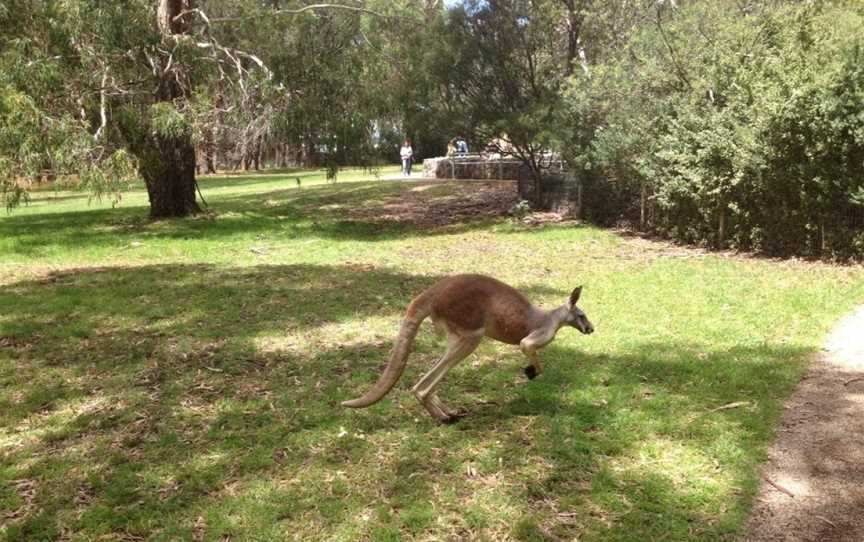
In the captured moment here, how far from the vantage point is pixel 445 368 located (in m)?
4.90

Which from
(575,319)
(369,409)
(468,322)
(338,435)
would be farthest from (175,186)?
(575,319)

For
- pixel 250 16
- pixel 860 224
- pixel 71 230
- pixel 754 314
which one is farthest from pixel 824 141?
pixel 71 230

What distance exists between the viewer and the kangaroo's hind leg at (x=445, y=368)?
4.84 meters

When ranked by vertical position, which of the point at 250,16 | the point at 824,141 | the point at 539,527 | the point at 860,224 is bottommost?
the point at 539,527

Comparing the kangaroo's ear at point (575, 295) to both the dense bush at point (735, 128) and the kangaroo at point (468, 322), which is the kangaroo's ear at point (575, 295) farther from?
the dense bush at point (735, 128)

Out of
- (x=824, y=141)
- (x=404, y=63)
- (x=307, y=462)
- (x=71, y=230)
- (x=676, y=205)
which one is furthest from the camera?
(x=404, y=63)

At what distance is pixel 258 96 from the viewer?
566 inches

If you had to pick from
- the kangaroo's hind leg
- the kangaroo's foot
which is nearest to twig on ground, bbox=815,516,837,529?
the kangaroo's hind leg

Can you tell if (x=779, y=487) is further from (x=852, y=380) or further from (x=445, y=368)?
(x=852, y=380)

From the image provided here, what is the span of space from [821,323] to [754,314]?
691 mm

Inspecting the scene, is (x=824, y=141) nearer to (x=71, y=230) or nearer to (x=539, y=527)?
(x=539, y=527)

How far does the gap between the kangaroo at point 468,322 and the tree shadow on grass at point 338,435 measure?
46cm

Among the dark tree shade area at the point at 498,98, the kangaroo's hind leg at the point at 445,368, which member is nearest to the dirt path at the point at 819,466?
the kangaroo's hind leg at the point at 445,368

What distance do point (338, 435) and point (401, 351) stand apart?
0.80 m
